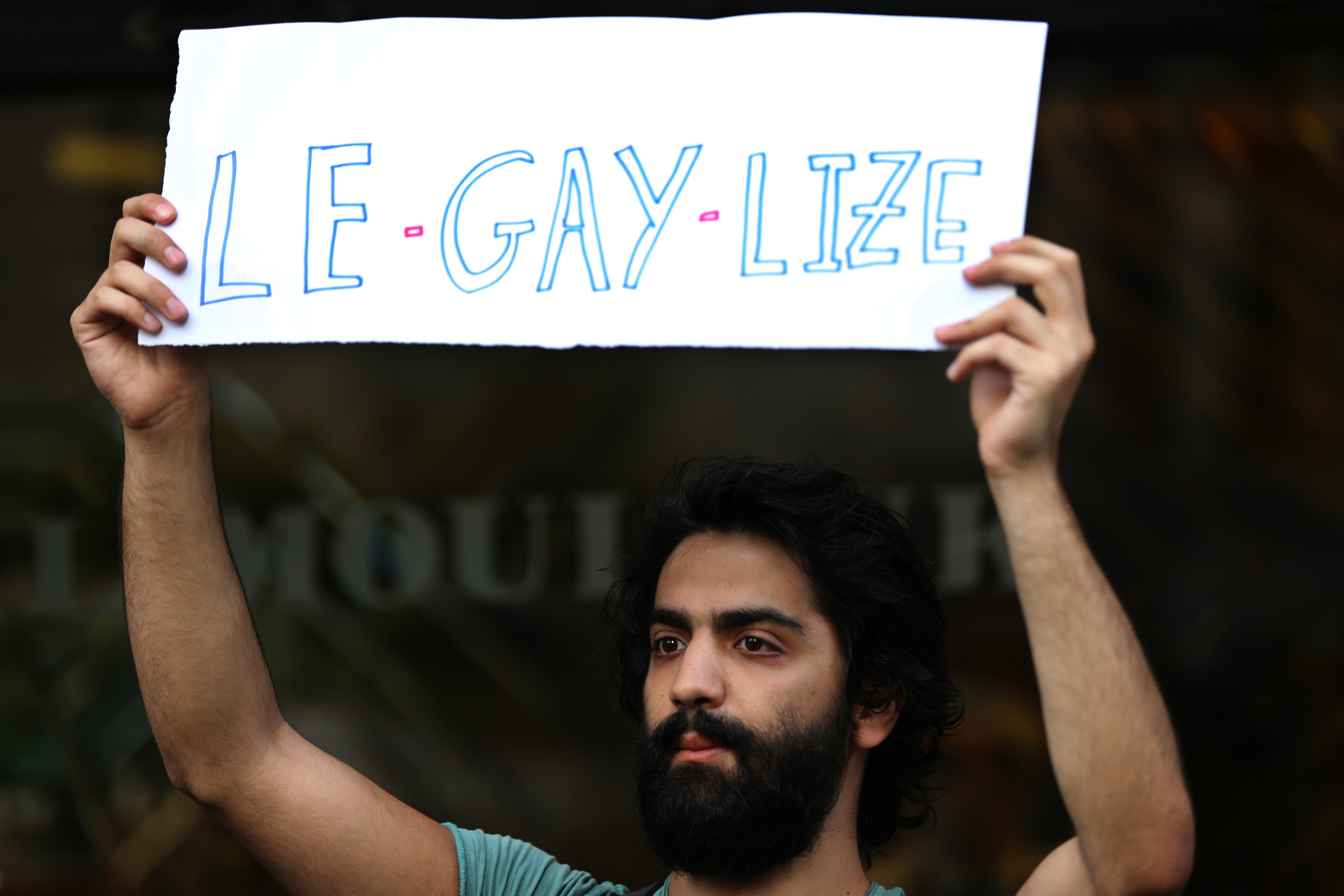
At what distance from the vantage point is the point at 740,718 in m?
1.84

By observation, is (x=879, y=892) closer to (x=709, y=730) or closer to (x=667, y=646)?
(x=709, y=730)

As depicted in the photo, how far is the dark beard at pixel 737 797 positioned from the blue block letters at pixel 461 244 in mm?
734

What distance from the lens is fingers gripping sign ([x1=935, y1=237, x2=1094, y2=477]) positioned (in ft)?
4.45

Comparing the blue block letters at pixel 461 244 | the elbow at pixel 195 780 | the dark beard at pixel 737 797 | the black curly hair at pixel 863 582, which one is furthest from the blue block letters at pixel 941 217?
the elbow at pixel 195 780

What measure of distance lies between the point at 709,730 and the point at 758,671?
0.14 metres

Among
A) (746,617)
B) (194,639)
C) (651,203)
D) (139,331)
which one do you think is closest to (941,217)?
(651,203)

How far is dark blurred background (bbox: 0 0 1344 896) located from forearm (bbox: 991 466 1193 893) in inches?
123

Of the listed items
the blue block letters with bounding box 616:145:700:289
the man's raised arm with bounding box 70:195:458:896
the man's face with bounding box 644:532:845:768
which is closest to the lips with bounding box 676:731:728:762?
the man's face with bounding box 644:532:845:768

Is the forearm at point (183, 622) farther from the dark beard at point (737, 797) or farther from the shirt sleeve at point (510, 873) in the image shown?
the dark beard at point (737, 797)

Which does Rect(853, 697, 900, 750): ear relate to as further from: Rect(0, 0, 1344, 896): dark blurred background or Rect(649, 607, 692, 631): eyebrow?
Rect(0, 0, 1344, 896): dark blurred background

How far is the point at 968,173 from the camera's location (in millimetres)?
1486

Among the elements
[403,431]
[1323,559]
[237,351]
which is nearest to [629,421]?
[403,431]

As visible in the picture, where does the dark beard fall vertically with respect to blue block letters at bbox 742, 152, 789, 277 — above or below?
below

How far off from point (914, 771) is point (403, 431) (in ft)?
9.99
